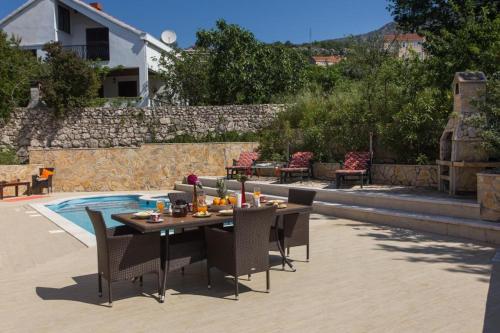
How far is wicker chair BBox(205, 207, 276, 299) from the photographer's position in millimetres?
4309

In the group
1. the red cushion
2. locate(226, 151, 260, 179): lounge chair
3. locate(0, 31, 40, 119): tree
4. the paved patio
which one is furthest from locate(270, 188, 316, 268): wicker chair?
locate(0, 31, 40, 119): tree

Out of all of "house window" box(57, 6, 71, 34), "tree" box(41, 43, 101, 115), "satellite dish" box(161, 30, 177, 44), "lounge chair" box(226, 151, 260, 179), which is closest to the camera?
"lounge chair" box(226, 151, 260, 179)

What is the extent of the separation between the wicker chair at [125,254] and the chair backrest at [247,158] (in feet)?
33.3

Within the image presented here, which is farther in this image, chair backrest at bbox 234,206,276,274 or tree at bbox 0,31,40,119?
tree at bbox 0,31,40,119

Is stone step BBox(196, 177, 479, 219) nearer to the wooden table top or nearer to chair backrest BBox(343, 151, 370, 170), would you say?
chair backrest BBox(343, 151, 370, 170)

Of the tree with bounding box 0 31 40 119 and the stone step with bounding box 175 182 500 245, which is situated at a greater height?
the tree with bounding box 0 31 40 119

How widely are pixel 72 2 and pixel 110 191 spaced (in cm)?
1278

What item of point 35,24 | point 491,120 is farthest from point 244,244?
point 35,24

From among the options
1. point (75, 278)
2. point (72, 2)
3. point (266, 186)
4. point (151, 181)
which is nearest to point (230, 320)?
point (75, 278)

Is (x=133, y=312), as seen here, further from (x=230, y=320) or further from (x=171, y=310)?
(x=230, y=320)

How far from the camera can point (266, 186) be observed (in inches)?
465

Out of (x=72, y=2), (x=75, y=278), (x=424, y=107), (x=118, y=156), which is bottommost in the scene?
(x=75, y=278)

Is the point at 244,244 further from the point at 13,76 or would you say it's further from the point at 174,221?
the point at 13,76

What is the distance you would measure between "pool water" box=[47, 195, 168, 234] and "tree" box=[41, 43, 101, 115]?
536 centimetres
